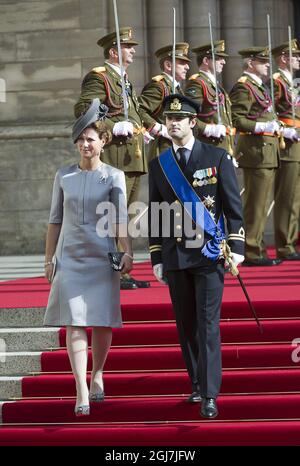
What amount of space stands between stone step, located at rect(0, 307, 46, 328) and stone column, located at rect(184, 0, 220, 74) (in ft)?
23.1

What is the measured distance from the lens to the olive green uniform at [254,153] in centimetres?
1240

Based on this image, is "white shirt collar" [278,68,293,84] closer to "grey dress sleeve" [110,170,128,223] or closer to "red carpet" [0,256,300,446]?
"red carpet" [0,256,300,446]

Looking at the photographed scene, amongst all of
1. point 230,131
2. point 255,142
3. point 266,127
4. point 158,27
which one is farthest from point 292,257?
point 158,27

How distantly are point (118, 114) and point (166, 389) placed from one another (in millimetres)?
2889

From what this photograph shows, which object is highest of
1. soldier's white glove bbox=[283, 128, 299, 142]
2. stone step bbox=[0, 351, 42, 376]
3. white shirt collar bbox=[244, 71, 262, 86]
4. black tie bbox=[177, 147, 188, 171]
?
white shirt collar bbox=[244, 71, 262, 86]

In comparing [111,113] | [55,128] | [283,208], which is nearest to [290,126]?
[283,208]

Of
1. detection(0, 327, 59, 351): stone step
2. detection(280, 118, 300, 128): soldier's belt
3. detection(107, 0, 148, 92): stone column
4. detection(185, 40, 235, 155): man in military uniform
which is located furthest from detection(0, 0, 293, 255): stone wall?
detection(0, 327, 59, 351): stone step

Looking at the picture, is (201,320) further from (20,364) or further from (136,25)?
(136,25)

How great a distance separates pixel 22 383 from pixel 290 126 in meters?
4.98

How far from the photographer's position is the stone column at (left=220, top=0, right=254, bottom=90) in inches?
632

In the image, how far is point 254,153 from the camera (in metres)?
12.5

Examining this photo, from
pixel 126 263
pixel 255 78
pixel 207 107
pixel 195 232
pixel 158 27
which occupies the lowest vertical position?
pixel 126 263

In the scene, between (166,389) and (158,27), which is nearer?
(166,389)

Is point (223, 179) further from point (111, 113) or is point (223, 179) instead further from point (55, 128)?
point (55, 128)
